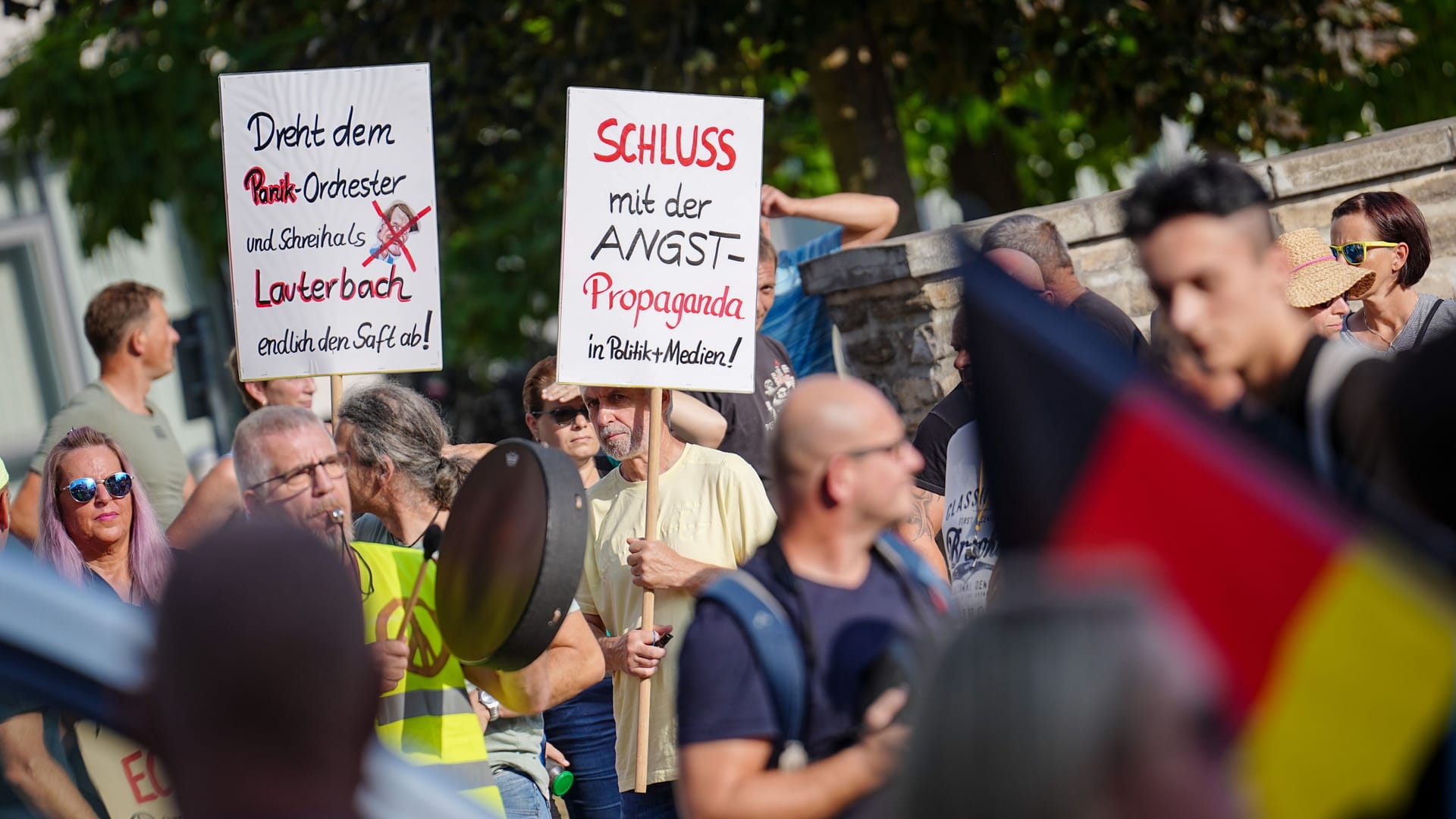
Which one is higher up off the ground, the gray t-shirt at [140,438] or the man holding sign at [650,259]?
the man holding sign at [650,259]

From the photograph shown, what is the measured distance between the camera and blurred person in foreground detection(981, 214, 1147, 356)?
177 inches

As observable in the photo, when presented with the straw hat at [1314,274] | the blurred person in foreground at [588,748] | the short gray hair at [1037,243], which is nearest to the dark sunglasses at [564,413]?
the blurred person in foreground at [588,748]

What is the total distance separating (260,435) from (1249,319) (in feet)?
8.56

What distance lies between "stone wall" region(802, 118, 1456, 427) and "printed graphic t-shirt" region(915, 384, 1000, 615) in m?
1.97

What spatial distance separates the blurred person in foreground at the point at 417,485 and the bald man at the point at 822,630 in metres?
1.54

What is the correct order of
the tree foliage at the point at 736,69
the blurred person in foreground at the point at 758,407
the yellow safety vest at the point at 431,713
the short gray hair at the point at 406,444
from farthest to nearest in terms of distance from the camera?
the tree foliage at the point at 736,69, the blurred person in foreground at the point at 758,407, the short gray hair at the point at 406,444, the yellow safety vest at the point at 431,713

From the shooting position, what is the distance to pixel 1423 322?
5270mm

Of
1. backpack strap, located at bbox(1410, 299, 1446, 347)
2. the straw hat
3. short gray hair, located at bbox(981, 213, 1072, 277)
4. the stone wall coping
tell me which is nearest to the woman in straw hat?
the straw hat

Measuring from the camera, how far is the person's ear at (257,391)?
627 centimetres

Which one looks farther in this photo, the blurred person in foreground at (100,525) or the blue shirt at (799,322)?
the blue shirt at (799,322)

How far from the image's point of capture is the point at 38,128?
1089 centimetres

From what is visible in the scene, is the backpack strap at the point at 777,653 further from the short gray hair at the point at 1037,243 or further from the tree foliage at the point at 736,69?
the tree foliage at the point at 736,69

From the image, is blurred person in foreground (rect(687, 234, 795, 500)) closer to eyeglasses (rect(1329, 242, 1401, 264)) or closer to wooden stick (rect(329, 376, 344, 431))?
wooden stick (rect(329, 376, 344, 431))

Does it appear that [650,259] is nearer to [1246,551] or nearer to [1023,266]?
[1023,266]
